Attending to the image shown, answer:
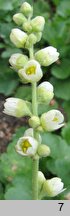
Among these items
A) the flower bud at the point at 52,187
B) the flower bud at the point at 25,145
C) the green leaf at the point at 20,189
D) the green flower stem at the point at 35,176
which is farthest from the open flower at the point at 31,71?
the green leaf at the point at 20,189

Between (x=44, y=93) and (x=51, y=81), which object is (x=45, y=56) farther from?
(x=51, y=81)

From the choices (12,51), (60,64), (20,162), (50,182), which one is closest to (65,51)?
(60,64)

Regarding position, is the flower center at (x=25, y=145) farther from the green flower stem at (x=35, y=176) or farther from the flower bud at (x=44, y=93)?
the flower bud at (x=44, y=93)

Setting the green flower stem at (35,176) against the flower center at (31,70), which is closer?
the flower center at (31,70)

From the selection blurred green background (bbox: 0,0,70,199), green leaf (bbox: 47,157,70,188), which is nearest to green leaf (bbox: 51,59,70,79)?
blurred green background (bbox: 0,0,70,199)

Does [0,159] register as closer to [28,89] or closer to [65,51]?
[28,89]

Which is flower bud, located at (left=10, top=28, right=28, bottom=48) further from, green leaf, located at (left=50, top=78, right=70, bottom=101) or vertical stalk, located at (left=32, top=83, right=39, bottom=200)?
green leaf, located at (left=50, top=78, right=70, bottom=101)
